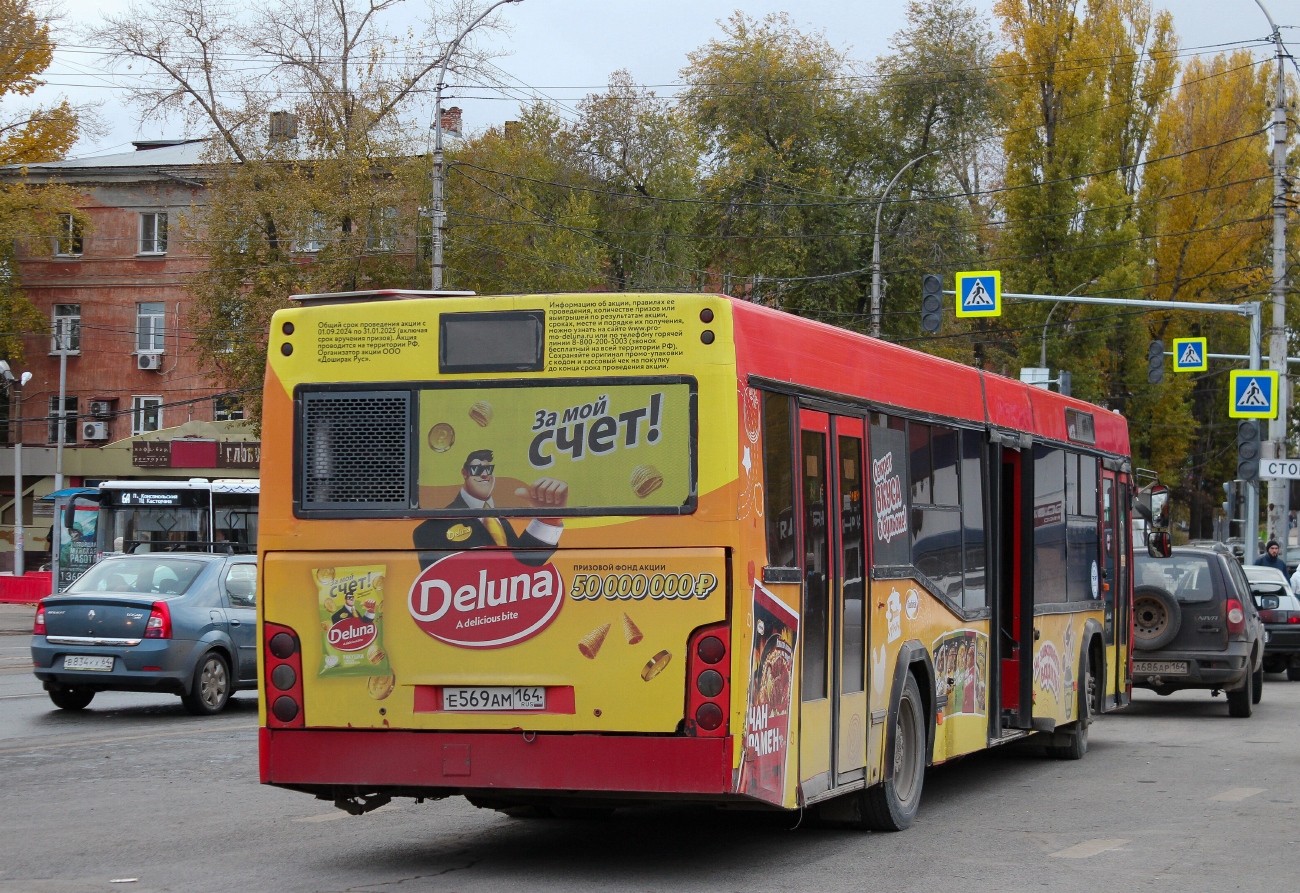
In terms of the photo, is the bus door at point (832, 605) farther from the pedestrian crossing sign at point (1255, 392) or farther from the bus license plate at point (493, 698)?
the pedestrian crossing sign at point (1255, 392)

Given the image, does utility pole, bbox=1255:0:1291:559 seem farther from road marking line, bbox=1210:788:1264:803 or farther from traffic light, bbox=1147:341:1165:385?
road marking line, bbox=1210:788:1264:803

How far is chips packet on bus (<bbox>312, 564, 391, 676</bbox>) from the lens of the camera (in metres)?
7.75

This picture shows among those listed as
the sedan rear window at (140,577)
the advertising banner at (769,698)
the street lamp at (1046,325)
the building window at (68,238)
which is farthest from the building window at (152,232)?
the advertising banner at (769,698)

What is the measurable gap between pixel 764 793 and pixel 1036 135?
1877 inches

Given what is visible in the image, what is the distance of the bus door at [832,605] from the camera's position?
8.16 meters

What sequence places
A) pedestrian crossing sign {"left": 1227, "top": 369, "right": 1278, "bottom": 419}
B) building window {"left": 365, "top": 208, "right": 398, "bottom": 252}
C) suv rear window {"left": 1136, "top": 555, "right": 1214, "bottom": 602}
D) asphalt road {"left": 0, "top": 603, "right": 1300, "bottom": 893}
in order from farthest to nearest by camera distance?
building window {"left": 365, "top": 208, "right": 398, "bottom": 252}
pedestrian crossing sign {"left": 1227, "top": 369, "right": 1278, "bottom": 419}
suv rear window {"left": 1136, "top": 555, "right": 1214, "bottom": 602}
asphalt road {"left": 0, "top": 603, "right": 1300, "bottom": 893}

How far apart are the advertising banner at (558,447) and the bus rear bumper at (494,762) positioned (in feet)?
3.43

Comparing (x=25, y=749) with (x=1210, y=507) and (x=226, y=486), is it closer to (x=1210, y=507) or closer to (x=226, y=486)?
(x=226, y=486)

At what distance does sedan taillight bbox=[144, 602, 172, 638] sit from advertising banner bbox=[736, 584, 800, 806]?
950cm

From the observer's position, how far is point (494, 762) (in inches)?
298

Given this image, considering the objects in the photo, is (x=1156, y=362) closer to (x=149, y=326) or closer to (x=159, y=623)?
(x=159, y=623)

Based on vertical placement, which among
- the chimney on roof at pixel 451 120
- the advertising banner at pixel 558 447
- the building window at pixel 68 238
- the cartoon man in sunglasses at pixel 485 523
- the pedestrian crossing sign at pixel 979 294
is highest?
the chimney on roof at pixel 451 120

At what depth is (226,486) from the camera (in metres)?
34.3

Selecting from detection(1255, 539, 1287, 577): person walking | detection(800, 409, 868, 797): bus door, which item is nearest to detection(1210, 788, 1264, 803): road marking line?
detection(800, 409, 868, 797): bus door
